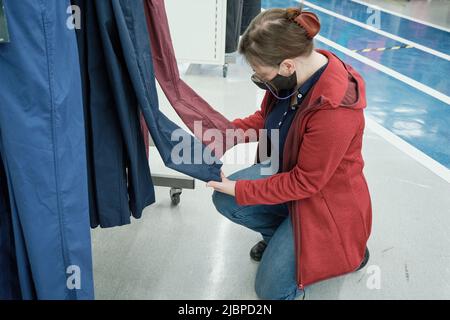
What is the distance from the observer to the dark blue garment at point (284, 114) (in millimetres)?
1227

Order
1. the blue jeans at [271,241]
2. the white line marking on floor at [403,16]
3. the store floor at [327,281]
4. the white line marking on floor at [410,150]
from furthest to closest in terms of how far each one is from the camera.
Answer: the white line marking on floor at [403,16], the white line marking on floor at [410,150], the store floor at [327,281], the blue jeans at [271,241]

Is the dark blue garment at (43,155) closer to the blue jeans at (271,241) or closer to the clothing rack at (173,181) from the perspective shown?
the blue jeans at (271,241)

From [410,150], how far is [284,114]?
1517 mm

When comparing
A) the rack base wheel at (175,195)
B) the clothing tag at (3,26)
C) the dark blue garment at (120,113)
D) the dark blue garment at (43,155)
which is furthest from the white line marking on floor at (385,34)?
the clothing tag at (3,26)

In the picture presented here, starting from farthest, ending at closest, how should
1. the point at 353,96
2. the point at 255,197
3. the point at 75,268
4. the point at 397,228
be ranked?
the point at 397,228, the point at 255,197, the point at 353,96, the point at 75,268

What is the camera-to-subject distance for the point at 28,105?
78 centimetres

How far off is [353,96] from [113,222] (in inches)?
31.0

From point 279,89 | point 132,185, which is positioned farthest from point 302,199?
point 132,185

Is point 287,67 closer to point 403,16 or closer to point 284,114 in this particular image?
point 284,114

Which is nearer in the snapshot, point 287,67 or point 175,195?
point 287,67

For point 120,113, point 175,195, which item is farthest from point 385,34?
point 120,113

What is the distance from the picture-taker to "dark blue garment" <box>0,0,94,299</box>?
2.41ft

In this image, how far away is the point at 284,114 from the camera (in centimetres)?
136
